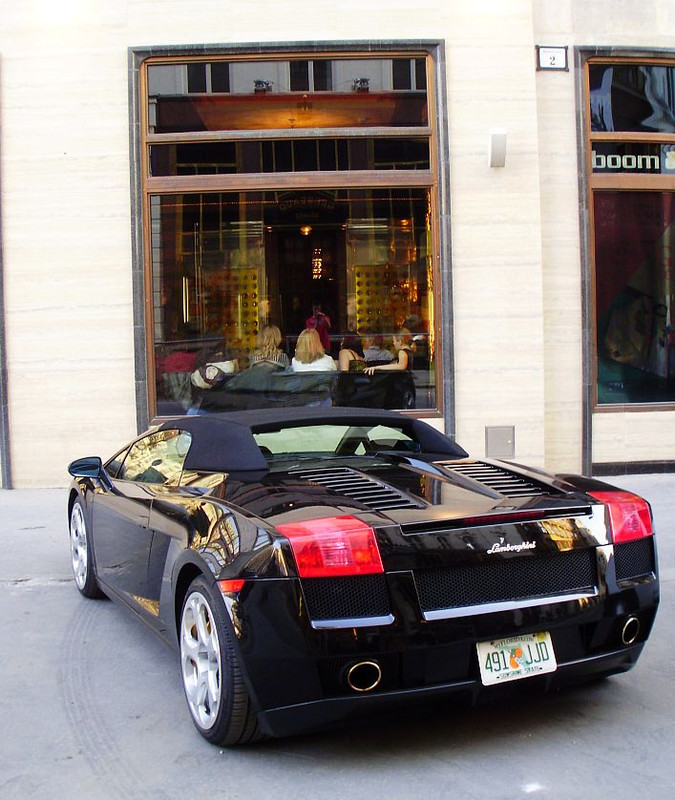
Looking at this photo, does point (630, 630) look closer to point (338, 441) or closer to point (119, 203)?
point (338, 441)

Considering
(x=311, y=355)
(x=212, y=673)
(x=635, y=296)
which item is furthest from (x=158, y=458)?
(x=635, y=296)

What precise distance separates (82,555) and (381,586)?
320 cm

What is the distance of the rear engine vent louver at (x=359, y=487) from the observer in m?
3.56

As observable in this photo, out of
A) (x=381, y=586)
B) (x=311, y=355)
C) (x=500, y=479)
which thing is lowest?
(x=381, y=586)

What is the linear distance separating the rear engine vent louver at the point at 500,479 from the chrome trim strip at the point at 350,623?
2.82 ft

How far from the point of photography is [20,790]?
3219mm

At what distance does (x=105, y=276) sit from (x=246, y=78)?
2626 millimetres

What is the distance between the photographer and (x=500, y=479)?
407cm

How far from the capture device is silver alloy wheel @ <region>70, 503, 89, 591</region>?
5.80m

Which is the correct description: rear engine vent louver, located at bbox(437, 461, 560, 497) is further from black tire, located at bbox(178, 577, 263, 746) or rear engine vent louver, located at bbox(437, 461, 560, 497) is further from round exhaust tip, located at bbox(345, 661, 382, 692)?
black tire, located at bbox(178, 577, 263, 746)

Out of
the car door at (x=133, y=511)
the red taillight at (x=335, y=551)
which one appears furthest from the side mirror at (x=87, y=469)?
the red taillight at (x=335, y=551)

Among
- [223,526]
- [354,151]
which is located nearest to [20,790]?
[223,526]

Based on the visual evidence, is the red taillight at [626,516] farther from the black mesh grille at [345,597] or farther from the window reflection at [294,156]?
the window reflection at [294,156]

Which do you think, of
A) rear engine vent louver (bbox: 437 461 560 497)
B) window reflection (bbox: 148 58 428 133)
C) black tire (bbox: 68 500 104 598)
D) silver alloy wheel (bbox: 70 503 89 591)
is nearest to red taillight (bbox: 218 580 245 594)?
rear engine vent louver (bbox: 437 461 560 497)
